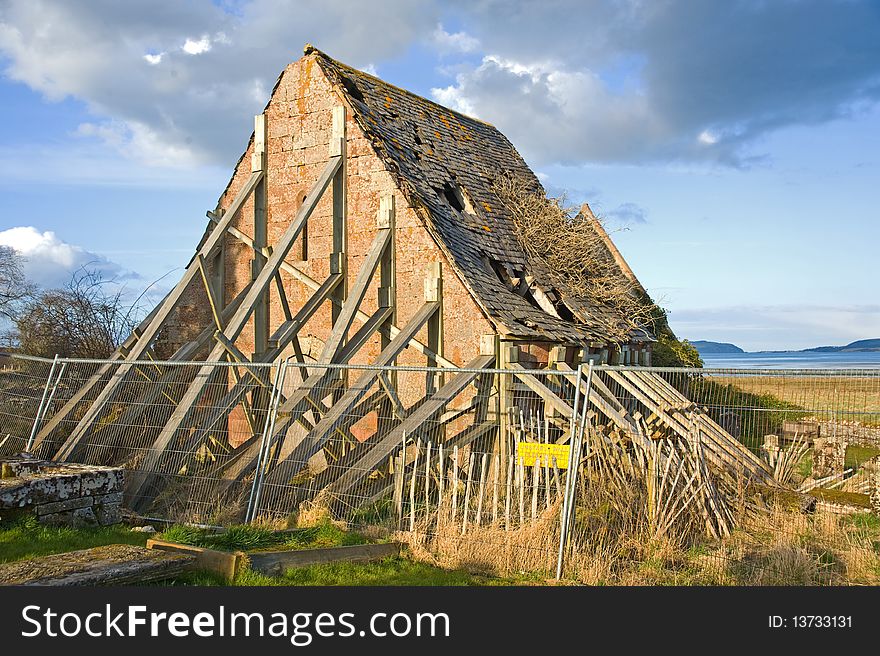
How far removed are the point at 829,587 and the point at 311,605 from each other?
4.66 meters

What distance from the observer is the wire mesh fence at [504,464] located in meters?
8.57

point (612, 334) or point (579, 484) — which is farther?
point (612, 334)

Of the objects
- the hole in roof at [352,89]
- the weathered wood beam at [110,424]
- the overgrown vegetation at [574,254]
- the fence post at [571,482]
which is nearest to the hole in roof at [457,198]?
the overgrown vegetation at [574,254]

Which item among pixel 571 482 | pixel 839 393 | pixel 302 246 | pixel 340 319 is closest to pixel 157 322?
pixel 302 246

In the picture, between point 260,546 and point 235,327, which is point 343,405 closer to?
point 235,327

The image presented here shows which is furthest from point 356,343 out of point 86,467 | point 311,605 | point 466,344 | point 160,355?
point 311,605

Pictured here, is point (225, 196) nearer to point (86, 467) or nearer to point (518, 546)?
point (86, 467)

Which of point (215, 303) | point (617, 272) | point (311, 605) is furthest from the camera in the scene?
point (617, 272)

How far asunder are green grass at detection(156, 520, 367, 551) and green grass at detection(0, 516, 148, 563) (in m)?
0.94

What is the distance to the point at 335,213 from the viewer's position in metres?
14.8

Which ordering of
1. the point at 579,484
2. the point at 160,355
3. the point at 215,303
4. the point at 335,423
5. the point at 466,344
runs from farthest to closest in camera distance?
the point at 160,355
the point at 215,303
the point at 466,344
the point at 335,423
the point at 579,484

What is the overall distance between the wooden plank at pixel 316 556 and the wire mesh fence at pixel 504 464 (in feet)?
1.70

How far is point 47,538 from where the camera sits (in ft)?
29.3

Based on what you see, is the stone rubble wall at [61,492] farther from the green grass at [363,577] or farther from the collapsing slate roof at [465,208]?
the collapsing slate roof at [465,208]
